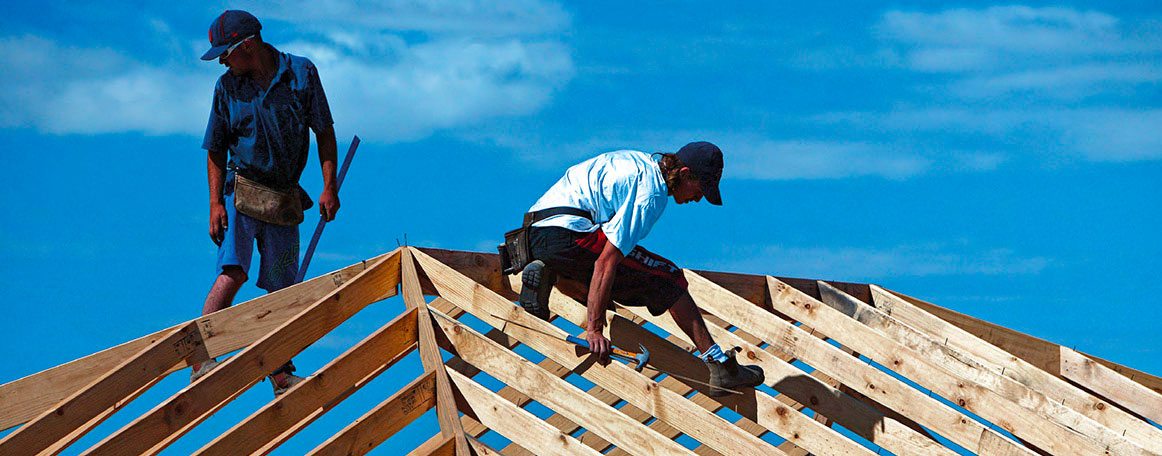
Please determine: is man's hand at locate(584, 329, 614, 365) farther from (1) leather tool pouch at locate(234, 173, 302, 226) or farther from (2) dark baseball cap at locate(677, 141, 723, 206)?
(1) leather tool pouch at locate(234, 173, 302, 226)

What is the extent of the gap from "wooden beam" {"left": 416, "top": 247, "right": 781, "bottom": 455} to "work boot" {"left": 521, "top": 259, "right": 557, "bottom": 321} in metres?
0.05

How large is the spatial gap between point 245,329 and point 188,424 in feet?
2.28

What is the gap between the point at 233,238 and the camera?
218 inches

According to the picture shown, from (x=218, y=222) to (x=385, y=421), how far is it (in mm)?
1499

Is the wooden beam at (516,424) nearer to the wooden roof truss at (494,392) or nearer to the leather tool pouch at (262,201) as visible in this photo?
the wooden roof truss at (494,392)

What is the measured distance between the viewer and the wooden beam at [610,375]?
4.66 meters

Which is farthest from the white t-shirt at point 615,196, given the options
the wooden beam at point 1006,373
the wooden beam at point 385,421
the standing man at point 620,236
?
the wooden beam at point 1006,373

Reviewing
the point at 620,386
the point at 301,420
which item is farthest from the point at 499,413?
the point at 301,420

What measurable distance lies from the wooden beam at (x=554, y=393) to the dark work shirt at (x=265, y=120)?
1.17 m

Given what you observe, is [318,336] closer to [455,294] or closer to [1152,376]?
[455,294]

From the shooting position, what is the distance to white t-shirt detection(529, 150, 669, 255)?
482 centimetres

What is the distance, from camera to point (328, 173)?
5.76 metres

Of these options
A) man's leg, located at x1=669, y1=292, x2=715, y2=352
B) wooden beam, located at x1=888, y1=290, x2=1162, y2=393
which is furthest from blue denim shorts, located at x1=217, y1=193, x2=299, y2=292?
wooden beam, located at x1=888, y1=290, x2=1162, y2=393

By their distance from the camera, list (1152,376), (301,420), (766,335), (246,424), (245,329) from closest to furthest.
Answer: (246,424) < (301,420) < (245,329) < (766,335) < (1152,376)
